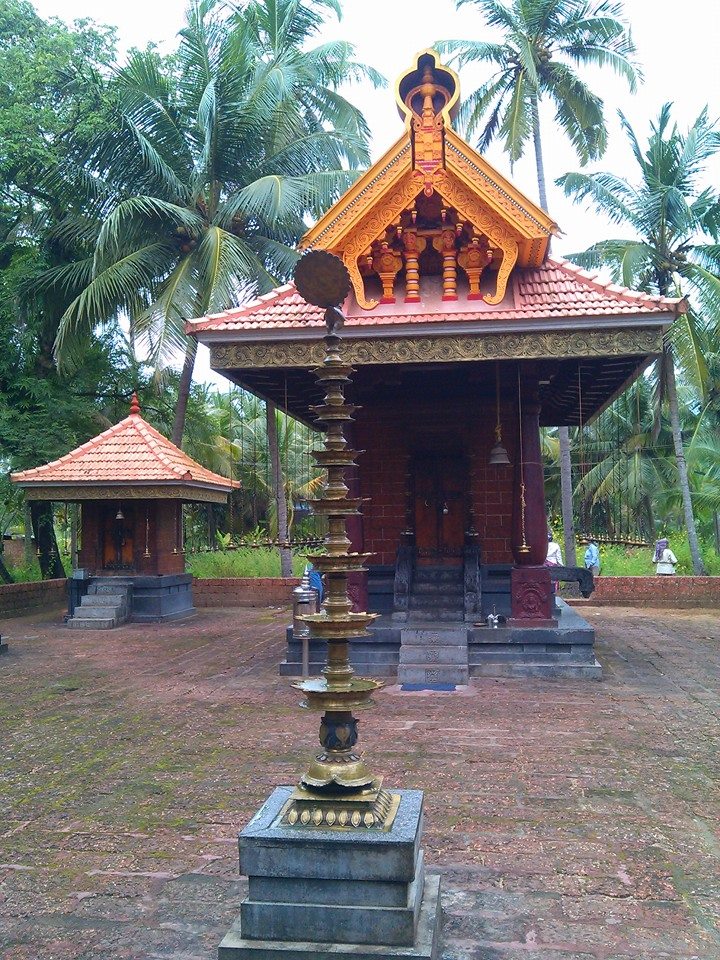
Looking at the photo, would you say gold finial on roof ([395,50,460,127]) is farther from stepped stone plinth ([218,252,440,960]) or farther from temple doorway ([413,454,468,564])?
stepped stone plinth ([218,252,440,960])

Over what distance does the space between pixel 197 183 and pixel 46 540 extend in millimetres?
9747

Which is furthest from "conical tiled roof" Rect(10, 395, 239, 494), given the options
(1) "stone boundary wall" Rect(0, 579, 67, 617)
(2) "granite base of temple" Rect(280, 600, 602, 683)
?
(2) "granite base of temple" Rect(280, 600, 602, 683)

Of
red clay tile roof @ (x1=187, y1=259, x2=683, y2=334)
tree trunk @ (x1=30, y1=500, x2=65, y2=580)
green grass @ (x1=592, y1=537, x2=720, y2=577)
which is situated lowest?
green grass @ (x1=592, y1=537, x2=720, y2=577)

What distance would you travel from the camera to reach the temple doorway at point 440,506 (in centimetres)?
1208

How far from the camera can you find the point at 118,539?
1748 cm

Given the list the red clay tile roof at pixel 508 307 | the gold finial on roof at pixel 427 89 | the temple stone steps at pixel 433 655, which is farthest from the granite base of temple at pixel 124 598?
the gold finial on roof at pixel 427 89

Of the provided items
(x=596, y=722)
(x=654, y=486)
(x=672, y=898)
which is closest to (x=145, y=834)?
(x=672, y=898)

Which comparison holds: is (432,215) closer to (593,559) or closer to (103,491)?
(103,491)

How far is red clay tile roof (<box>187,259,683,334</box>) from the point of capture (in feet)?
31.8

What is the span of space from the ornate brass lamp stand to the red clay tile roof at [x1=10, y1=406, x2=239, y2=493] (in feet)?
42.4

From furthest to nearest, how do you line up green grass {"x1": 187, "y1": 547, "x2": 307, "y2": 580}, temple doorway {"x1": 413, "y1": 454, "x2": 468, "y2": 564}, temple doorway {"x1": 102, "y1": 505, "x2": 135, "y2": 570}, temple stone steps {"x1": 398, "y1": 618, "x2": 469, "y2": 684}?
1. green grass {"x1": 187, "y1": 547, "x2": 307, "y2": 580}
2. temple doorway {"x1": 102, "y1": 505, "x2": 135, "y2": 570}
3. temple doorway {"x1": 413, "y1": 454, "x2": 468, "y2": 564}
4. temple stone steps {"x1": 398, "y1": 618, "x2": 469, "y2": 684}

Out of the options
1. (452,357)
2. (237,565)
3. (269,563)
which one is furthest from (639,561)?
(452,357)

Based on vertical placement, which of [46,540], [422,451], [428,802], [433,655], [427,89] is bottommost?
[428,802]

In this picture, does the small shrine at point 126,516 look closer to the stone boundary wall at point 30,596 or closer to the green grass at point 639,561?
the stone boundary wall at point 30,596
